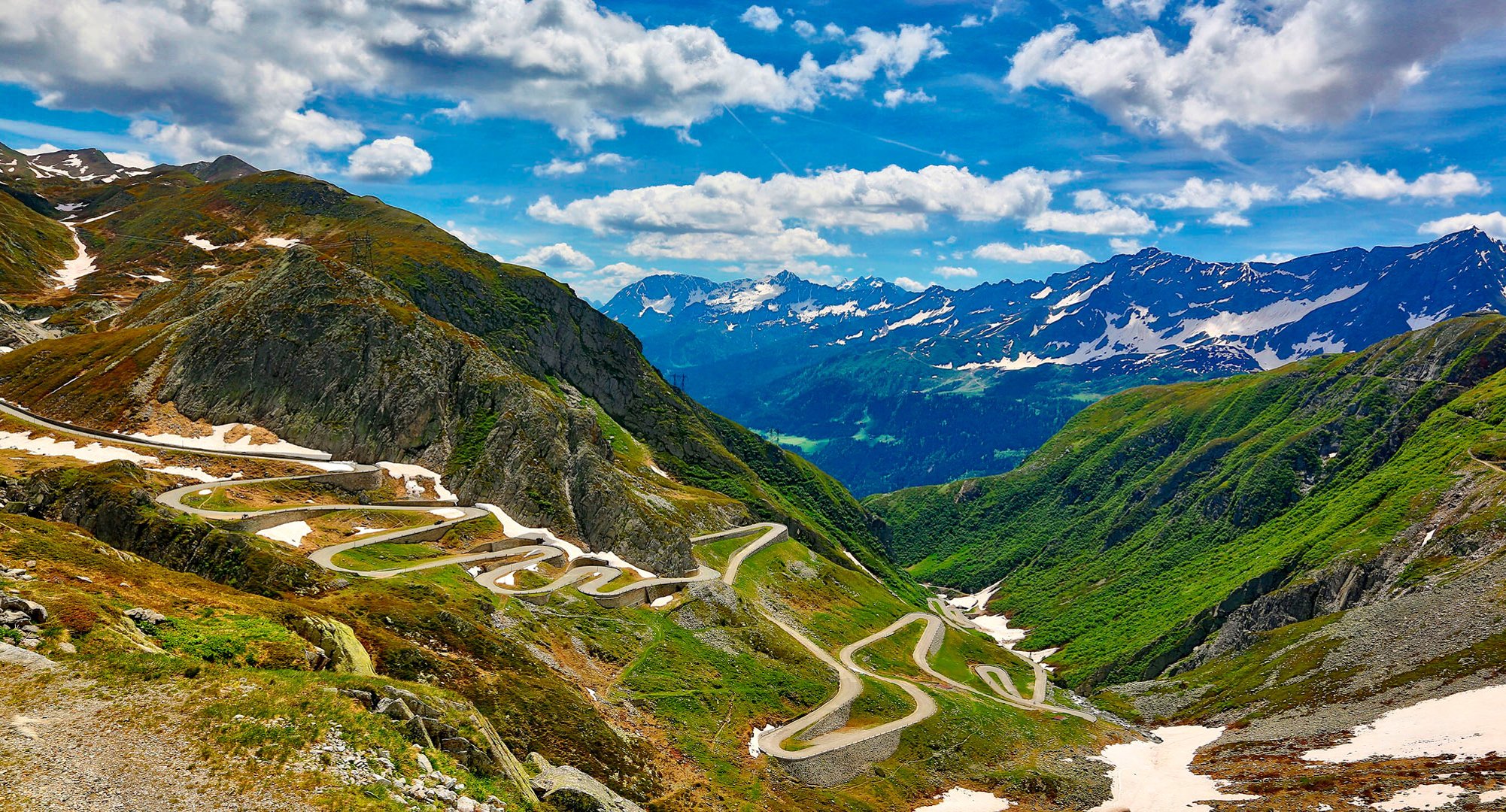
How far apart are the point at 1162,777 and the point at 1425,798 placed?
2660 centimetres

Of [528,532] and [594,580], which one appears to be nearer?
[594,580]

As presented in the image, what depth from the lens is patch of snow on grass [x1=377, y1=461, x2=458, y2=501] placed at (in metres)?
105

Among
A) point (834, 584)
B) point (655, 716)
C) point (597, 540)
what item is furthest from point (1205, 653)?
point (655, 716)

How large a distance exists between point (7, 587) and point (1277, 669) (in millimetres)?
141150

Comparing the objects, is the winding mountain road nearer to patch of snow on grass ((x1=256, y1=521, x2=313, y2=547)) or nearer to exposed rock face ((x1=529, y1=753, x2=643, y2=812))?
patch of snow on grass ((x1=256, y1=521, x2=313, y2=547))

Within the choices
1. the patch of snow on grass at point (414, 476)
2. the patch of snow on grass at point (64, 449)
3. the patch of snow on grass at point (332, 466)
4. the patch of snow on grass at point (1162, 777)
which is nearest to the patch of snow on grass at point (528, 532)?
the patch of snow on grass at point (414, 476)

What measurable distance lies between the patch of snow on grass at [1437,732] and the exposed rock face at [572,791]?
76938 mm

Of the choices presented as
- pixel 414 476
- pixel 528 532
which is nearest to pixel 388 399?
pixel 414 476

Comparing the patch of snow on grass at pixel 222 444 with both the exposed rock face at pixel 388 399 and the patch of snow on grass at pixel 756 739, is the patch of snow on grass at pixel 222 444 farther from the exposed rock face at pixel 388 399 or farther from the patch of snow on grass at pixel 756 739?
the patch of snow on grass at pixel 756 739

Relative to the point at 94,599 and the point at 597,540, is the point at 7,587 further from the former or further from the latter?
the point at 597,540

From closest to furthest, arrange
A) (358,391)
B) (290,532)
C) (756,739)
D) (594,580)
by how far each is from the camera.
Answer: (756,739) → (290,532) → (594,580) → (358,391)

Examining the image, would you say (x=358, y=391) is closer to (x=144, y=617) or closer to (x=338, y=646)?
(x=338, y=646)

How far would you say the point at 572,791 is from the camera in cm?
3656

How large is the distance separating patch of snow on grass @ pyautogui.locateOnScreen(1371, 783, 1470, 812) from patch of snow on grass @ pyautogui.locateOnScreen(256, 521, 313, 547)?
9724 centimetres
